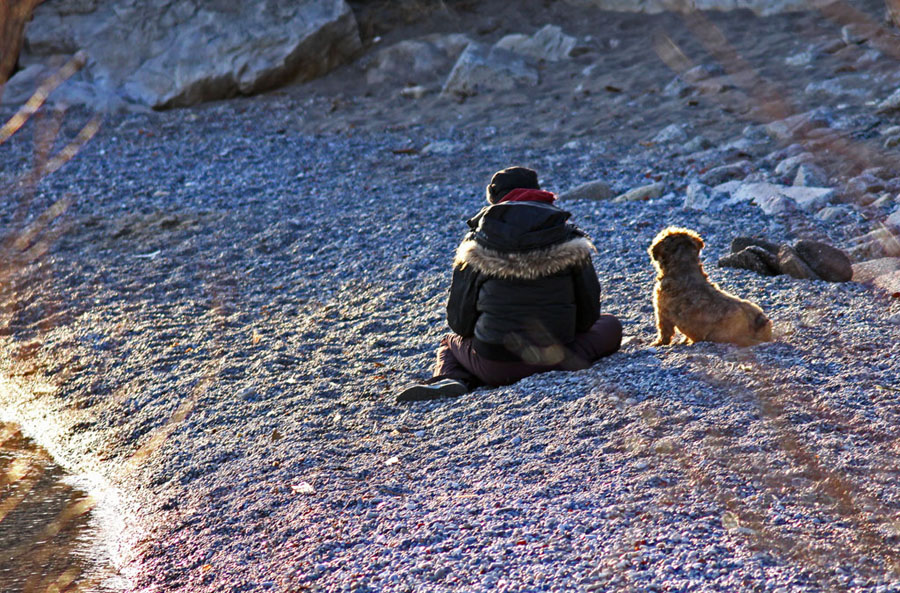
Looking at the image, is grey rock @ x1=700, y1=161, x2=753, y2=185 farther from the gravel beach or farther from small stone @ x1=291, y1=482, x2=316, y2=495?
small stone @ x1=291, y1=482, x2=316, y2=495

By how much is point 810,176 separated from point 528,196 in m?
5.82

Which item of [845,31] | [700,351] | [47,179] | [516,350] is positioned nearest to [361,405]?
[516,350]

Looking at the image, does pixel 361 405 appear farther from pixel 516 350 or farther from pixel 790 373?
pixel 790 373

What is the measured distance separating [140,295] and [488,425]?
5370 mm

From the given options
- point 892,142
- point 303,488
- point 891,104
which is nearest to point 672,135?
point 891,104

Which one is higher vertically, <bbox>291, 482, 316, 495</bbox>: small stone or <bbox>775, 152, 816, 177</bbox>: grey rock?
<bbox>775, 152, 816, 177</bbox>: grey rock

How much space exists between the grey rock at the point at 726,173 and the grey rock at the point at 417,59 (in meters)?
7.18

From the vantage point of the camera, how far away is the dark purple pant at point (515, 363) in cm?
609

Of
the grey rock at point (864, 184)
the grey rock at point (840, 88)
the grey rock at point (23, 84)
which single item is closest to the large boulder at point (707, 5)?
the grey rock at point (840, 88)

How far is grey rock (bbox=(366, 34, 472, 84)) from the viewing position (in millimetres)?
17188

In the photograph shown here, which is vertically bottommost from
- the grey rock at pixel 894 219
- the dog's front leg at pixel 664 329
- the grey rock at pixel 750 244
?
the grey rock at pixel 894 219

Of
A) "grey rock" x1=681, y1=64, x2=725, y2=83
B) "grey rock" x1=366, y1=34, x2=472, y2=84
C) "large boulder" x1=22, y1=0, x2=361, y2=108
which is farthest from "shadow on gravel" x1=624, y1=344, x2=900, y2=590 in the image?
"large boulder" x1=22, y1=0, x2=361, y2=108

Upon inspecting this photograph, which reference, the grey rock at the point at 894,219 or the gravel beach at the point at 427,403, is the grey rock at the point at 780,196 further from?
the grey rock at the point at 894,219

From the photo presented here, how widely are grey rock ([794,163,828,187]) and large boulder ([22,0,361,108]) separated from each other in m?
10.0
